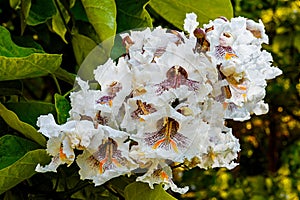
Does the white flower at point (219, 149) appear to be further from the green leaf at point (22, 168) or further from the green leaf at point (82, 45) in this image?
the green leaf at point (82, 45)

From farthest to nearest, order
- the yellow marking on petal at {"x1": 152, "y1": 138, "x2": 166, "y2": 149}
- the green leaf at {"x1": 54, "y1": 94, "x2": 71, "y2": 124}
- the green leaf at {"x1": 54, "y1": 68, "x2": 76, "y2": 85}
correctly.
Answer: the green leaf at {"x1": 54, "y1": 68, "x2": 76, "y2": 85}, the green leaf at {"x1": 54, "y1": 94, "x2": 71, "y2": 124}, the yellow marking on petal at {"x1": 152, "y1": 138, "x2": 166, "y2": 149}

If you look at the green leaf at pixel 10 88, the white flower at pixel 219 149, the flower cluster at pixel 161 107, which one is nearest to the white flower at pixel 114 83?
the flower cluster at pixel 161 107

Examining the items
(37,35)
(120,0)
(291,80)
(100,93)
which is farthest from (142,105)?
(291,80)

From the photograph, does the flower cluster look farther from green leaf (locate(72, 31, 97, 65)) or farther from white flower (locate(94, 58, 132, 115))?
green leaf (locate(72, 31, 97, 65))

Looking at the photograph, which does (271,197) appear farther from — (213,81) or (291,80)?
(213,81)

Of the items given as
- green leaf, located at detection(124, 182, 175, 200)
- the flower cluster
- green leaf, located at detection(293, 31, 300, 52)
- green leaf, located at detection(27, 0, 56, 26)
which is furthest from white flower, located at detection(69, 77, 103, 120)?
green leaf, located at detection(293, 31, 300, 52)
